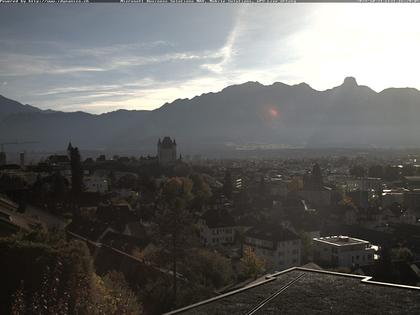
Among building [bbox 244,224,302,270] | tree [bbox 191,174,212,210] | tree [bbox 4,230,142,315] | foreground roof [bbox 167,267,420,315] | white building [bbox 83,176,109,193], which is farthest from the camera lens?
white building [bbox 83,176,109,193]

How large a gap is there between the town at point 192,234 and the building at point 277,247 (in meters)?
0.06

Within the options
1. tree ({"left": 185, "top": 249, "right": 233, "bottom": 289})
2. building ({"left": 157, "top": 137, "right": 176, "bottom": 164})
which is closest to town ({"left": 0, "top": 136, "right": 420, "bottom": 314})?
tree ({"left": 185, "top": 249, "right": 233, "bottom": 289})

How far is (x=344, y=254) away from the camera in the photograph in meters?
24.8

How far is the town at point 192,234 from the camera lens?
1370 centimetres

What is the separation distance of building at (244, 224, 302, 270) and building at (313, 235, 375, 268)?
1297 millimetres

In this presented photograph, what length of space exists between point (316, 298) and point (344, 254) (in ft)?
61.9

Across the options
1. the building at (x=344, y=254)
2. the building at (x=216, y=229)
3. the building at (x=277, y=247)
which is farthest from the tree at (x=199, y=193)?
the building at (x=344, y=254)

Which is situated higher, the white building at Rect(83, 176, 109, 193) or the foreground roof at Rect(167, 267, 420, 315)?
the foreground roof at Rect(167, 267, 420, 315)

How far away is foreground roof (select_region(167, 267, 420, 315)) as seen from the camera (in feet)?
21.1

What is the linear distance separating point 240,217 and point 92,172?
118 ft

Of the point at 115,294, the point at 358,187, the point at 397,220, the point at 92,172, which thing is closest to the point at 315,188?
the point at 397,220

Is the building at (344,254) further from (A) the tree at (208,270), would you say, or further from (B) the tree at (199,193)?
(B) the tree at (199,193)

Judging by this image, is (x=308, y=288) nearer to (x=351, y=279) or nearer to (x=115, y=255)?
(x=351, y=279)

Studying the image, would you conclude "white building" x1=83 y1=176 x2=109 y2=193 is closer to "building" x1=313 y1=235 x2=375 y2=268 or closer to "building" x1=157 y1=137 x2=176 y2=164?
"building" x1=157 y1=137 x2=176 y2=164
